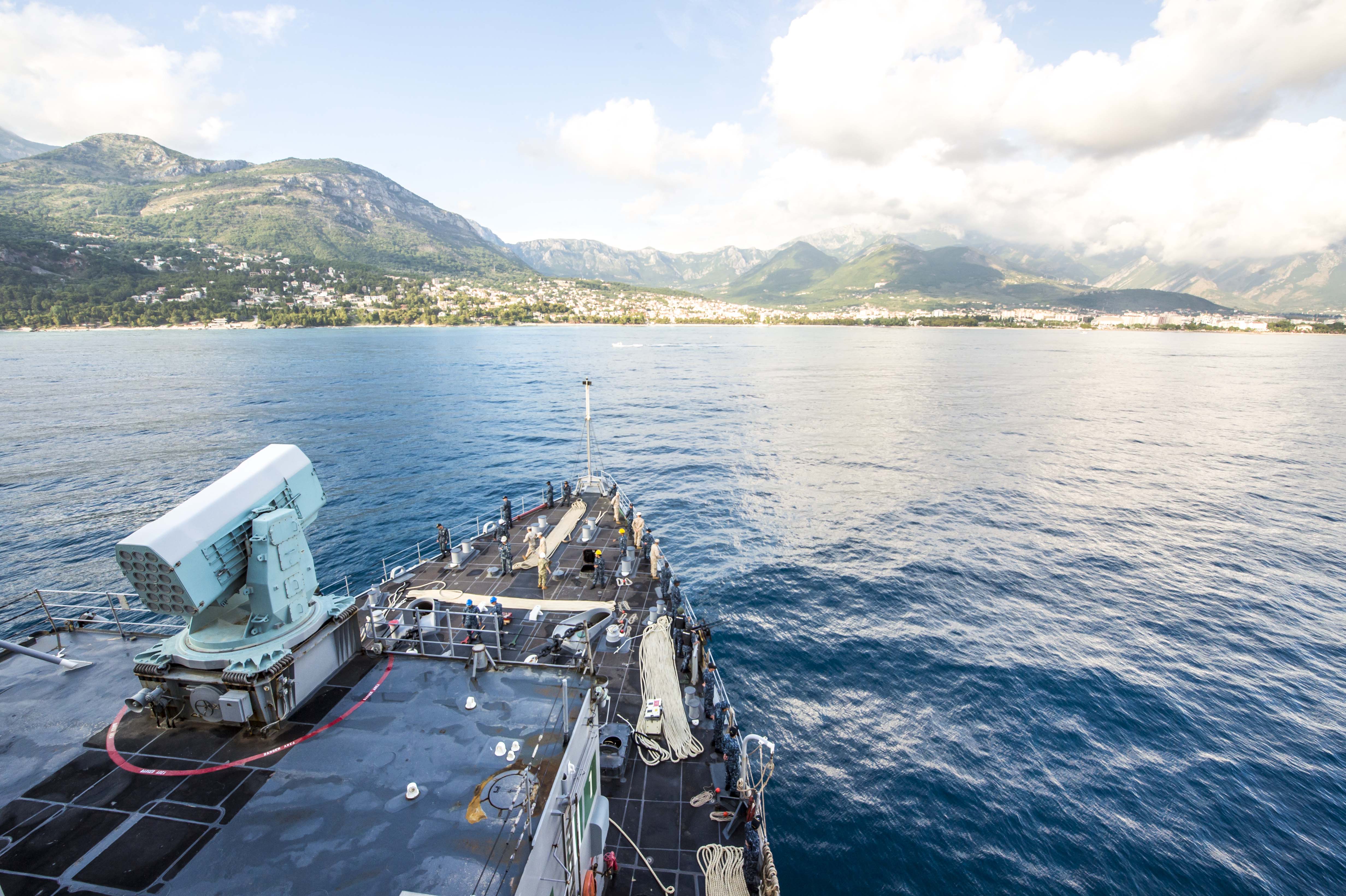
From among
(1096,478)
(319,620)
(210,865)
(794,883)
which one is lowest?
(794,883)

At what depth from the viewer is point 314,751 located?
12453mm

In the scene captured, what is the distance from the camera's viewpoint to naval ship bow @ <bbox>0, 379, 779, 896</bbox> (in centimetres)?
1000

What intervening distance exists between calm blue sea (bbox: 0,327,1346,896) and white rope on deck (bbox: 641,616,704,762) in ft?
20.1

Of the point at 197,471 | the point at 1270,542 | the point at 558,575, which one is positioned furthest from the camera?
the point at 197,471

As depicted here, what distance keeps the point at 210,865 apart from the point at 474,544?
20.8m

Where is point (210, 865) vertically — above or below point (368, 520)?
above

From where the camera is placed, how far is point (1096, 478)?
193 feet

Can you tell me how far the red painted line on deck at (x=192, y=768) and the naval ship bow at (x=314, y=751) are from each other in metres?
0.05

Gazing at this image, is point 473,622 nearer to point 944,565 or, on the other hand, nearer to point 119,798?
point 119,798

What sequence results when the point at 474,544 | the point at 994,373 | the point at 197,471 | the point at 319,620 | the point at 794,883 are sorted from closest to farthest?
the point at 319,620 < the point at 794,883 < the point at 474,544 < the point at 197,471 < the point at 994,373

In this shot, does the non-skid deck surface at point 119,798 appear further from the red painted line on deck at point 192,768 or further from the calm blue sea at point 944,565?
the calm blue sea at point 944,565

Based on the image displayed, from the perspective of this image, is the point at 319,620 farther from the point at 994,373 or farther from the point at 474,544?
the point at 994,373

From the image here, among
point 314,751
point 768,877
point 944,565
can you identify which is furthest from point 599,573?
point 944,565

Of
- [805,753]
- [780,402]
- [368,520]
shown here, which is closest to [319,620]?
[805,753]
